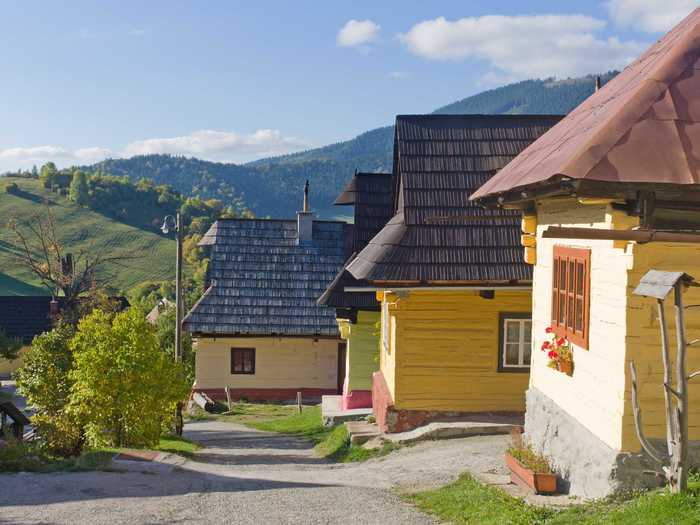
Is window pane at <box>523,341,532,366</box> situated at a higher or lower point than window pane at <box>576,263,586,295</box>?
lower

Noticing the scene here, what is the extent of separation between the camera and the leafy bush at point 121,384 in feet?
49.8

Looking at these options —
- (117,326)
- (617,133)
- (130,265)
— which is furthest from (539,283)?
(130,265)

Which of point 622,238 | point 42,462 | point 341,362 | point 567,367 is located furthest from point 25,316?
point 622,238

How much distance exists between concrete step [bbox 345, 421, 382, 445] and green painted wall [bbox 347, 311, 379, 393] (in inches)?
131

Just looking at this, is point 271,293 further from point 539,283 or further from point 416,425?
point 539,283

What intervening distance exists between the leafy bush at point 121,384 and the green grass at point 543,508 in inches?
269

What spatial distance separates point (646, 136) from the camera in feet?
25.1

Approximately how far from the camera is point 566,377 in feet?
32.4

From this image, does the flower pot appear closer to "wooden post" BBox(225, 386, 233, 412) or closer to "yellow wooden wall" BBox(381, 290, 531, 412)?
"yellow wooden wall" BBox(381, 290, 531, 412)

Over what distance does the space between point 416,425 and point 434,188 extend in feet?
14.0

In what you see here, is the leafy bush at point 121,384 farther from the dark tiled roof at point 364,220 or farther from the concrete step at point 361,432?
the dark tiled roof at point 364,220

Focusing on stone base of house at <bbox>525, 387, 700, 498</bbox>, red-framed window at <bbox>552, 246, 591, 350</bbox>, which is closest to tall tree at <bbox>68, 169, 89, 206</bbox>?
stone base of house at <bbox>525, 387, 700, 498</bbox>

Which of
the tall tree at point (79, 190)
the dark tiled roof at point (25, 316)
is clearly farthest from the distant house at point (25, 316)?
the tall tree at point (79, 190)

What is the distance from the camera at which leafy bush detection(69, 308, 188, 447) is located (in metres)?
15.2
